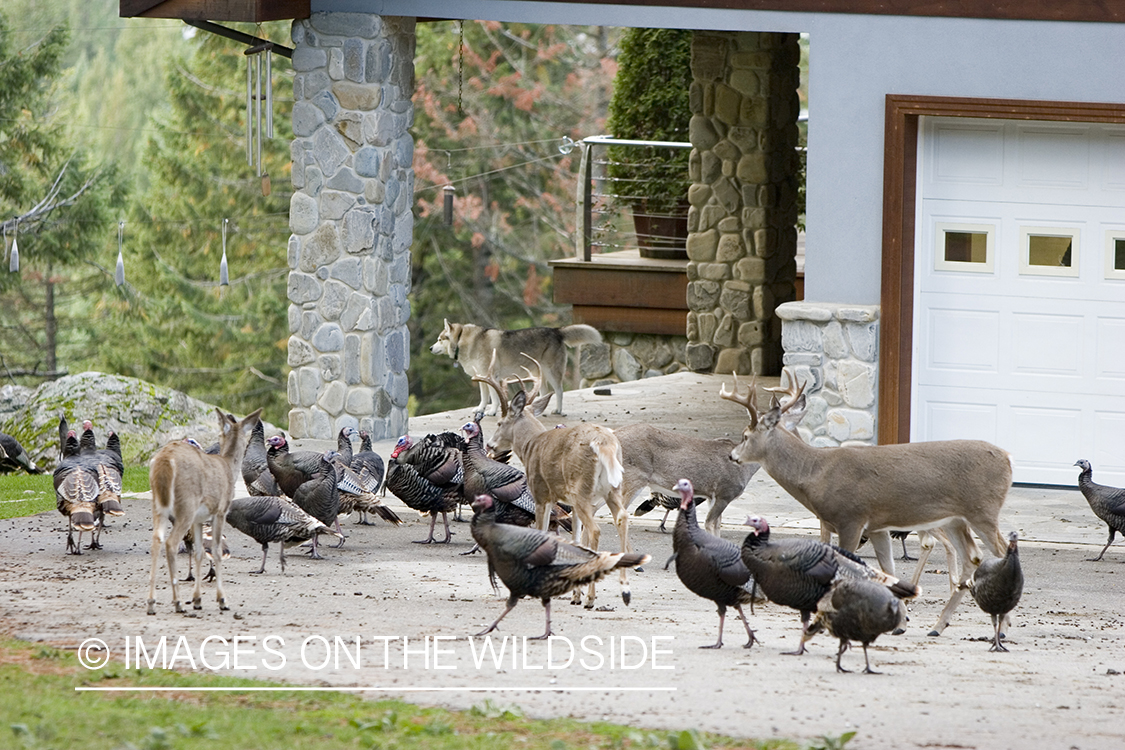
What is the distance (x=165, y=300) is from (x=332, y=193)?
1969 cm

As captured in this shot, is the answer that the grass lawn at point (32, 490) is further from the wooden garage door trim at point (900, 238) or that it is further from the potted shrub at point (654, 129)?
the potted shrub at point (654, 129)

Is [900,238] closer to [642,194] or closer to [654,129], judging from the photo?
[642,194]

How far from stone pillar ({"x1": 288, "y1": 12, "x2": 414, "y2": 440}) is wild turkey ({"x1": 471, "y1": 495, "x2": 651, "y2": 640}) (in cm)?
660

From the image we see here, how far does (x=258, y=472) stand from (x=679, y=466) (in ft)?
10.8

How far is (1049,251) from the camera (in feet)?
42.0

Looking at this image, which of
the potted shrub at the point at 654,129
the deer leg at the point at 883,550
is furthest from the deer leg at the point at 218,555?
the potted shrub at the point at 654,129

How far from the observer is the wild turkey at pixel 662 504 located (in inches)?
437

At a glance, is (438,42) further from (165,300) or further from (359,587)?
(359,587)

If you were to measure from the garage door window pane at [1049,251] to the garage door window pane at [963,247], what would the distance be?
0.95 feet

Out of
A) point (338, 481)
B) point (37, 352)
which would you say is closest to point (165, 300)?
point (37, 352)

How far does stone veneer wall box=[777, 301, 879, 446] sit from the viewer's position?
1275 centimetres

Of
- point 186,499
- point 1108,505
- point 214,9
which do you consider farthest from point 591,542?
point 214,9

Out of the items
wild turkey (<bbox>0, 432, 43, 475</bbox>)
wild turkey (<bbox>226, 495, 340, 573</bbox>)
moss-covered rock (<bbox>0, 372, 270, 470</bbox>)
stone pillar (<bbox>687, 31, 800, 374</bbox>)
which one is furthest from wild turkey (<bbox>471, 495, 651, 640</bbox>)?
stone pillar (<bbox>687, 31, 800, 374</bbox>)
